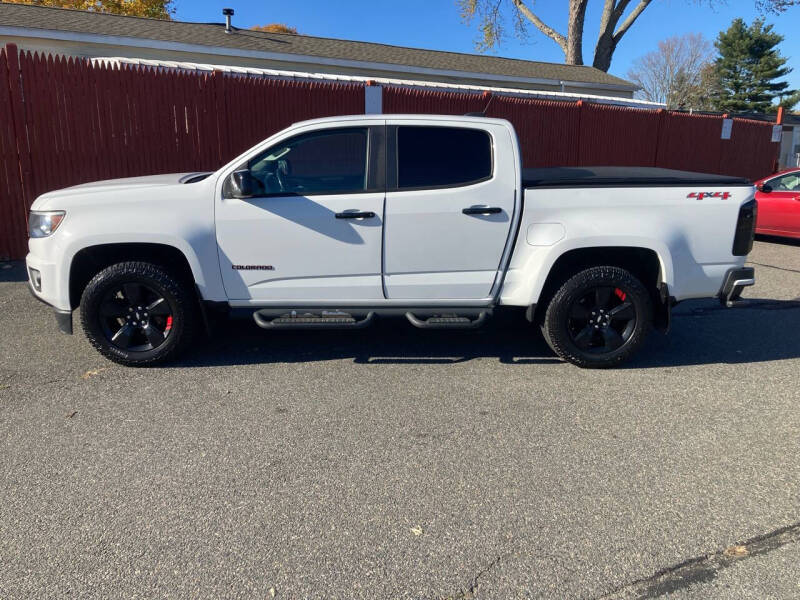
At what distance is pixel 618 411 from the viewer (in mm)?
4043

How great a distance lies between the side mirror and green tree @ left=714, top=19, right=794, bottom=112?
179 ft

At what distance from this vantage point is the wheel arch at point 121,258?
4602mm

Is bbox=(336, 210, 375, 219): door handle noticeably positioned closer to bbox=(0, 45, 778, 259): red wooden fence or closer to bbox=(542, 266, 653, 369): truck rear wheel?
bbox=(542, 266, 653, 369): truck rear wheel

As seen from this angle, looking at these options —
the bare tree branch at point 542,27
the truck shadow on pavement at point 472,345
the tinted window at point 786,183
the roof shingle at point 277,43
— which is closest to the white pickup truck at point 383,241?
the truck shadow on pavement at point 472,345

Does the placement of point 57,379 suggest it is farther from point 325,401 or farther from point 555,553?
point 555,553

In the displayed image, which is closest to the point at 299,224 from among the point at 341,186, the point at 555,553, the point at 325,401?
the point at 341,186

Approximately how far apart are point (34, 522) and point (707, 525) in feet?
10.3

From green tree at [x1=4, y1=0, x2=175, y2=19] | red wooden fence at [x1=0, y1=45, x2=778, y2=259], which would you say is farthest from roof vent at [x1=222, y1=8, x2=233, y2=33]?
green tree at [x1=4, y1=0, x2=175, y2=19]

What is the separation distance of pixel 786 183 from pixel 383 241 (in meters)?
9.44

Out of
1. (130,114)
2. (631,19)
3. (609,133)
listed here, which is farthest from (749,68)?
(130,114)

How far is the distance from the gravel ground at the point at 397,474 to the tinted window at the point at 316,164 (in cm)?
142

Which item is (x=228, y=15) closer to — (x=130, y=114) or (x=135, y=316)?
(x=130, y=114)

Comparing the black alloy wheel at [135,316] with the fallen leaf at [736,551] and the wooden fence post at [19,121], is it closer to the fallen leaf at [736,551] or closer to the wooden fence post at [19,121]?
the fallen leaf at [736,551]

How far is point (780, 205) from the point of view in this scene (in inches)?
418
